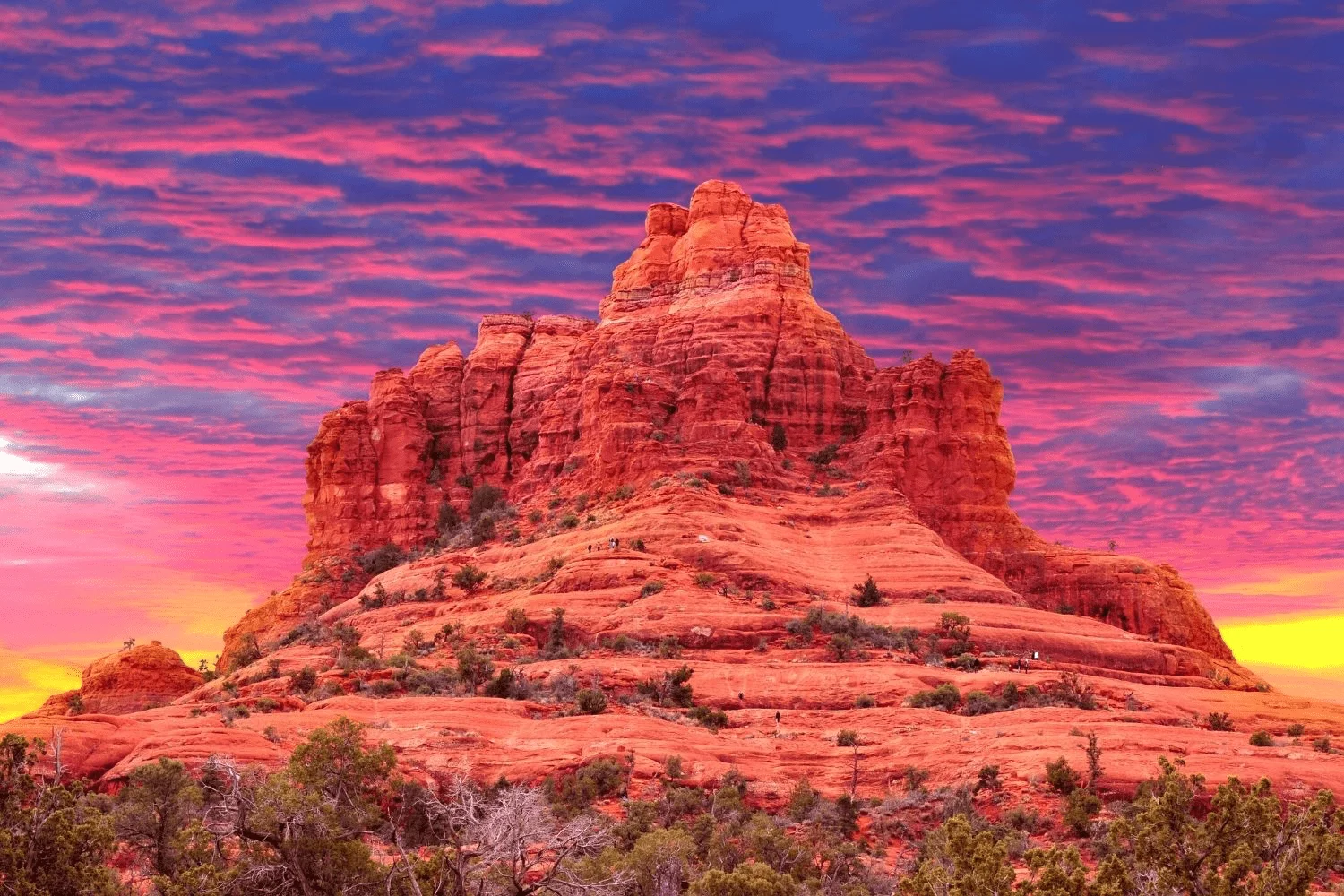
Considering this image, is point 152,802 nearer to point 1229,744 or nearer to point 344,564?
point 1229,744

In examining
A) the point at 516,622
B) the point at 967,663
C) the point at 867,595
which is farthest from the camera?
the point at 867,595

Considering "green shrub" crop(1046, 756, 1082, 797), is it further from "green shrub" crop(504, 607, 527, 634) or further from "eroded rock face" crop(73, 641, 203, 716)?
"eroded rock face" crop(73, 641, 203, 716)

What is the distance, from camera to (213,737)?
47375mm

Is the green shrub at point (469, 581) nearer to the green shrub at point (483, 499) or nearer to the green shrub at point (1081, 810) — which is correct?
the green shrub at point (483, 499)

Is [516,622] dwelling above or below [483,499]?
below

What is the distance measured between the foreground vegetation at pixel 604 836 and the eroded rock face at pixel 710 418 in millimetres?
41700

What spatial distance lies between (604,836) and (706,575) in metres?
37.3

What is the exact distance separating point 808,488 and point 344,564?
3843cm

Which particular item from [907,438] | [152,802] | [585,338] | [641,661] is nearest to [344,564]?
[585,338]

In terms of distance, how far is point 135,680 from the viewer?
287 ft

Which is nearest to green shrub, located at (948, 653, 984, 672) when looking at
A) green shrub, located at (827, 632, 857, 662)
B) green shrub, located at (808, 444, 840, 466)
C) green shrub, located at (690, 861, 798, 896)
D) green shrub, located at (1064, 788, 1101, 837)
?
green shrub, located at (827, 632, 857, 662)

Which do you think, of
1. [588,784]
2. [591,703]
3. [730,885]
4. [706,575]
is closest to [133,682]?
[706,575]

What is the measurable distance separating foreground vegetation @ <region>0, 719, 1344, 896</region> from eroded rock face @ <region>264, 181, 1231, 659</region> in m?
41.7

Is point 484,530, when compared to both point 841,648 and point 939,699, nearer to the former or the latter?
point 841,648
